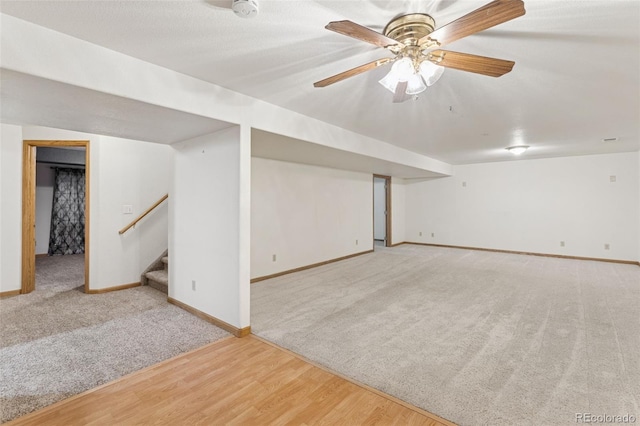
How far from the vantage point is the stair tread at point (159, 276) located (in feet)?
12.9

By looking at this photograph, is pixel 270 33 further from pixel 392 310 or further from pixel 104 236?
pixel 104 236

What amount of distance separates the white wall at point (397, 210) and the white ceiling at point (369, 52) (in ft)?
15.3

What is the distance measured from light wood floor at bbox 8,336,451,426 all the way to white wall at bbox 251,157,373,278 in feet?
7.99

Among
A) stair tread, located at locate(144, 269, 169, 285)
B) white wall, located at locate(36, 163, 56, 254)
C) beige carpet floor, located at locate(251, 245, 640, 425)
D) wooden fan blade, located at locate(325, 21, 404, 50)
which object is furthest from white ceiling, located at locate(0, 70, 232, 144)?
white wall, located at locate(36, 163, 56, 254)

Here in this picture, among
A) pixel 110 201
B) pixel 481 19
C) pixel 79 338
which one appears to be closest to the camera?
pixel 481 19

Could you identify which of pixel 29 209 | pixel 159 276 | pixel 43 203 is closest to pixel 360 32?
pixel 159 276

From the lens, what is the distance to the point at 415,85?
1870 millimetres

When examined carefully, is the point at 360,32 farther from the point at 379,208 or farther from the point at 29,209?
the point at 379,208

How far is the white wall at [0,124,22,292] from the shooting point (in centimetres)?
372

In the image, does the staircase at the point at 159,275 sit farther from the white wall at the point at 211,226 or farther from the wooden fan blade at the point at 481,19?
the wooden fan blade at the point at 481,19

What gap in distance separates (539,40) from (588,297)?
3.57 meters

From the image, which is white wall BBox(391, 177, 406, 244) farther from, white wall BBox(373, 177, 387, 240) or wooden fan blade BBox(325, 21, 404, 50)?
wooden fan blade BBox(325, 21, 404, 50)

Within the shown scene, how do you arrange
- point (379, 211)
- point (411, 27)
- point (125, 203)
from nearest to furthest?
1. point (411, 27)
2. point (125, 203)
3. point (379, 211)

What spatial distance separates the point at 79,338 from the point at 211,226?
4.92ft
